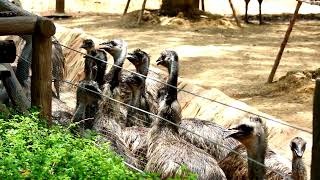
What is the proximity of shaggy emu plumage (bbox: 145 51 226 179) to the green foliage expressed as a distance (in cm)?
113

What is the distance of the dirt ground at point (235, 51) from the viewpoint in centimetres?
954

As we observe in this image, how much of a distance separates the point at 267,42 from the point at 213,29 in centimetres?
155

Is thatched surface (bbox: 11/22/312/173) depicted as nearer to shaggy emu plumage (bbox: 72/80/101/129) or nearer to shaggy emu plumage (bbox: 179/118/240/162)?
shaggy emu plumage (bbox: 179/118/240/162)

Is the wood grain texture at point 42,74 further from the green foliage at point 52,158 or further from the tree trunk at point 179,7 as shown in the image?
the tree trunk at point 179,7

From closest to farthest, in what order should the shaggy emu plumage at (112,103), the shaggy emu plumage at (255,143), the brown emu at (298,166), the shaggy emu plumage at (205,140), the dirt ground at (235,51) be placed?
the brown emu at (298,166) < the shaggy emu plumage at (255,143) < the shaggy emu plumage at (112,103) < the shaggy emu plumage at (205,140) < the dirt ground at (235,51)

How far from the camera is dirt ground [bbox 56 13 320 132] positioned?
954 centimetres

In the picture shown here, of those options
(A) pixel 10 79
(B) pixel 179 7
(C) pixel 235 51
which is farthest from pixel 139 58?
(B) pixel 179 7

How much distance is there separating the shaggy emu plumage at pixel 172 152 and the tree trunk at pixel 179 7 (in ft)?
25.5

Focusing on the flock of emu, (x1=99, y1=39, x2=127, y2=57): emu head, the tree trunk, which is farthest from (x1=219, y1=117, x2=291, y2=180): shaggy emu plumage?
the tree trunk

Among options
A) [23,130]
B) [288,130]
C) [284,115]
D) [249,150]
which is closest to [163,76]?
[284,115]

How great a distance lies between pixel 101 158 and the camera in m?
4.75

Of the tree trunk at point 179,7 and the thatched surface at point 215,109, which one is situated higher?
Result: the tree trunk at point 179,7

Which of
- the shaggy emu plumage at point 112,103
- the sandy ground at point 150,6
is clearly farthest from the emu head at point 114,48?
the sandy ground at point 150,6

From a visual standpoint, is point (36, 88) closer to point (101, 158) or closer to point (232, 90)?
point (101, 158)
